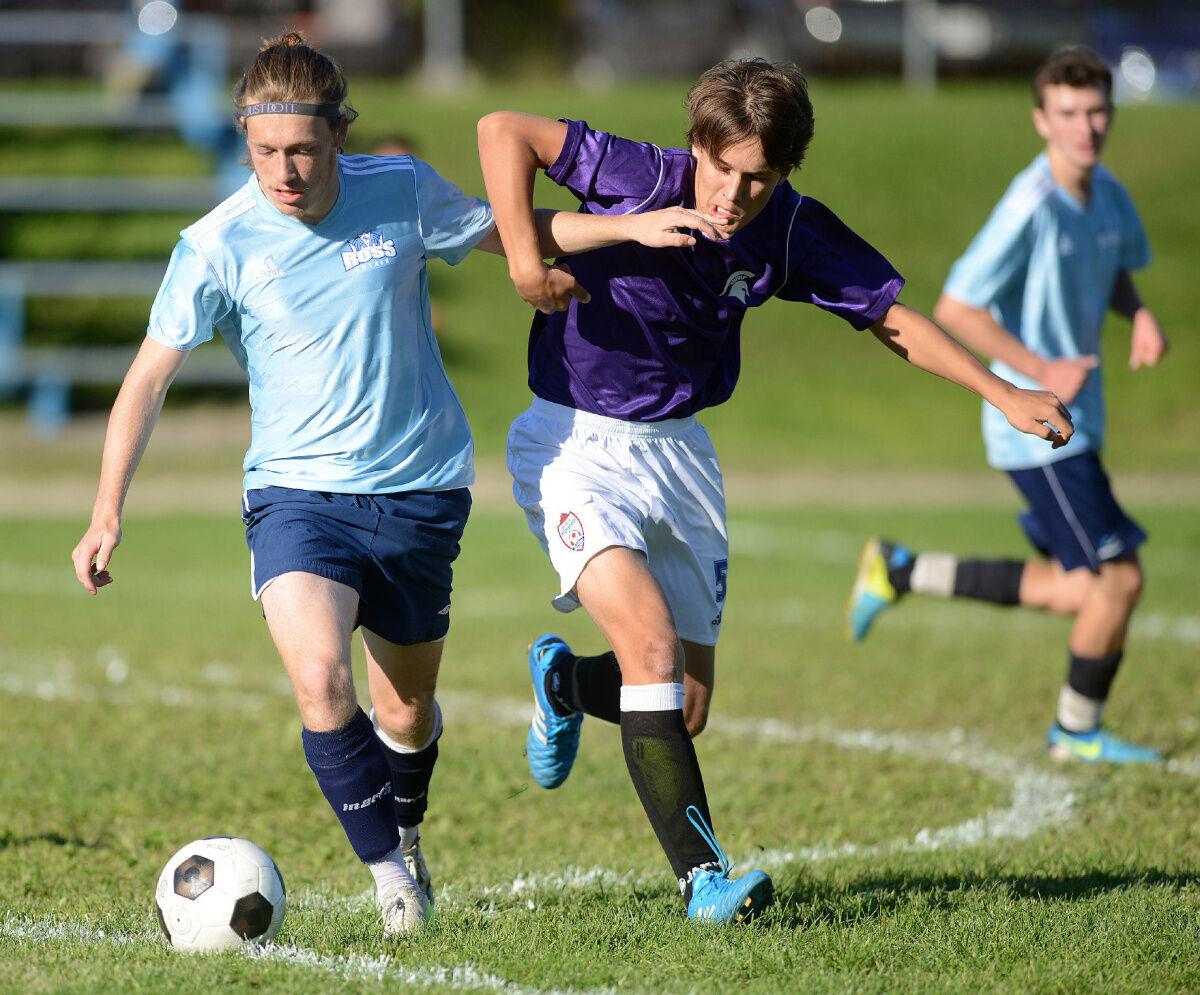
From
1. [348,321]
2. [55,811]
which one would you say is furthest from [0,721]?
[348,321]

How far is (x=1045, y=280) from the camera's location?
631 cm

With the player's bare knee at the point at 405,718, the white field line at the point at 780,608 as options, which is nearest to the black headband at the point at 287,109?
the player's bare knee at the point at 405,718

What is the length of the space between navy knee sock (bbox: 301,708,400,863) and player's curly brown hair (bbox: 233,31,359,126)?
4.84 feet

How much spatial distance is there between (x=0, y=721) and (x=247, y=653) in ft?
5.86

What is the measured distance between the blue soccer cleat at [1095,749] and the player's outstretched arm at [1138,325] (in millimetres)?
1405

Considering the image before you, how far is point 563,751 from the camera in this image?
502 centimetres

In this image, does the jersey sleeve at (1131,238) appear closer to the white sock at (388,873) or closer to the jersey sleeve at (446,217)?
the jersey sleeve at (446,217)

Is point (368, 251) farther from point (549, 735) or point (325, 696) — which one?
point (549, 735)

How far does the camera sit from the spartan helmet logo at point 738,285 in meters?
4.37

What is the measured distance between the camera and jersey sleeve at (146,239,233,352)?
4027 mm

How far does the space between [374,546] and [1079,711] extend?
10.7ft

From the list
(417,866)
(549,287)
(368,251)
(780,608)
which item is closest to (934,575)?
(780,608)

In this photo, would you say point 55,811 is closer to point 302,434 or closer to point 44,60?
point 302,434

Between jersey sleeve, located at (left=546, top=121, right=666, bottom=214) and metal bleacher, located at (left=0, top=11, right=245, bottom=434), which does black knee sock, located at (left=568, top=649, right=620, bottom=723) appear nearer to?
jersey sleeve, located at (left=546, top=121, right=666, bottom=214)
